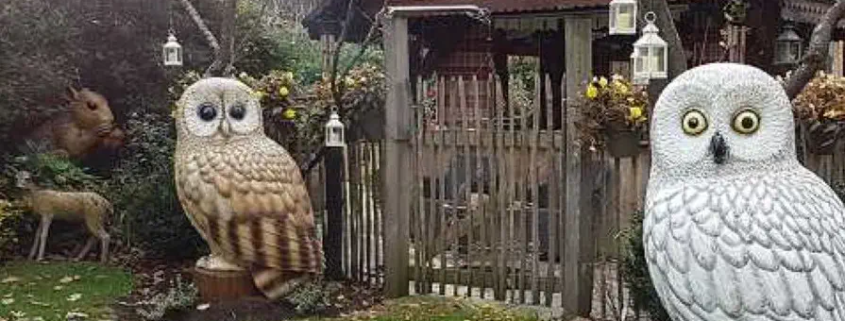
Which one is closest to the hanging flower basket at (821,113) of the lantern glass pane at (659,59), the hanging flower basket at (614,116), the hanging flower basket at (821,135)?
the hanging flower basket at (821,135)

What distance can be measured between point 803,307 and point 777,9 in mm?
6109

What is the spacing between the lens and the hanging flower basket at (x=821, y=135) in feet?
21.2

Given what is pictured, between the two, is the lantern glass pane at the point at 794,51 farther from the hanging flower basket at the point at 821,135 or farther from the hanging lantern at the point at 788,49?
the hanging flower basket at the point at 821,135

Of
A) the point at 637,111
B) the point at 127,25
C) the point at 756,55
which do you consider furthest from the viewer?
the point at 127,25

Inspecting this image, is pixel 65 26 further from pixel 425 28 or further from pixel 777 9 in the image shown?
pixel 777 9

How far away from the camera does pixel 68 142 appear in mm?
9898

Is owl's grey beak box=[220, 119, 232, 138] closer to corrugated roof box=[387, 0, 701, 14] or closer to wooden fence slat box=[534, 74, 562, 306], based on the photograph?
wooden fence slat box=[534, 74, 562, 306]

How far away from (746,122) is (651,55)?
1078 mm

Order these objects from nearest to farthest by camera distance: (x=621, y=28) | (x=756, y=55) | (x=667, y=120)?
(x=667, y=120) < (x=621, y=28) < (x=756, y=55)

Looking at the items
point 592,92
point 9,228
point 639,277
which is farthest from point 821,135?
point 9,228

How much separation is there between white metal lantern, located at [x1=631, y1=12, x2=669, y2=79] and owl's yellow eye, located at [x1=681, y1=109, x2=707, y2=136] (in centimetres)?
97

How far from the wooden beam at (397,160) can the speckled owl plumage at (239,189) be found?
0.70 metres

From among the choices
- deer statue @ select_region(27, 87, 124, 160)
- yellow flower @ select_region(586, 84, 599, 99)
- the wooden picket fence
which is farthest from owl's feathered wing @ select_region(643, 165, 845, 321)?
deer statue @ select_region(27, 87, 124, 160)

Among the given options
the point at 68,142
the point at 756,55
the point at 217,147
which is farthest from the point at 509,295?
the point at 68,142
